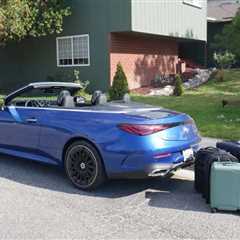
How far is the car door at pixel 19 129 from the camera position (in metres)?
7.25

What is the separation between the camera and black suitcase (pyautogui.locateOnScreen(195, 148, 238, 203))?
19.5ft

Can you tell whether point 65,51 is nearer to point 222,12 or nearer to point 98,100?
point 222,12

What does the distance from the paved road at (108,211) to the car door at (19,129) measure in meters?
0.46

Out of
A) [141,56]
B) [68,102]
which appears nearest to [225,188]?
[68,102]

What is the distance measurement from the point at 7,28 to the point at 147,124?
13.5 m

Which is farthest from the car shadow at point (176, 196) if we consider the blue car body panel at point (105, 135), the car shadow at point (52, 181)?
the blue car body panel at point (105, 135)

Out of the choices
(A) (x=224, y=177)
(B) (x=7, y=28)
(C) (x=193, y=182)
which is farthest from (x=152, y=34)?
(A) (x=224, y=177)

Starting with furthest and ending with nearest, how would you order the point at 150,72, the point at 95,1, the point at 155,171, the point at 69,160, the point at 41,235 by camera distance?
the point at 150,72 < the point at 95,1 < the point at 69,160 < the point at 155,171 < the point at 41,235

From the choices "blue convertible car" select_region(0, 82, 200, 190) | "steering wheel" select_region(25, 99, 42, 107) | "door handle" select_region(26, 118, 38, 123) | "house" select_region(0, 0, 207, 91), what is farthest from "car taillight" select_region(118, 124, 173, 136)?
"house" select_region(0, 0, 207, 91)

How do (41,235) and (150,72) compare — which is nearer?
(41,235)

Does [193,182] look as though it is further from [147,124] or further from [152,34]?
[152,34]

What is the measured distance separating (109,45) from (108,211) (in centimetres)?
1535

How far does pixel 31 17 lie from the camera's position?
19.7 meters

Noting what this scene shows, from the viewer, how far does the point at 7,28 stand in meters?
18.5
